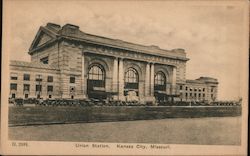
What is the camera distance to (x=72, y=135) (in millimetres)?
3379

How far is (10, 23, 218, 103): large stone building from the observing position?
3.44 meters

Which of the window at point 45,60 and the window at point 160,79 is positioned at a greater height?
the window at point 45,60

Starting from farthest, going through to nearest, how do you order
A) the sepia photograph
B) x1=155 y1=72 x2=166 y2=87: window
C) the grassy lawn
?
1. x1=155 y1=72 x2=166 y2=87: window
2. the grassy lawn
3. the sepia photograph

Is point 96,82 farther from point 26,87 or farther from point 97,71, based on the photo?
point 26,87

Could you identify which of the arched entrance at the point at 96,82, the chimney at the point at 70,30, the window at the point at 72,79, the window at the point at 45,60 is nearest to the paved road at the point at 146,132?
the arched entrance at the point at 96,82

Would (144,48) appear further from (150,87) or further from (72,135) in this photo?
(72,135)

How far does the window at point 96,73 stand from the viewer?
3.51 meters

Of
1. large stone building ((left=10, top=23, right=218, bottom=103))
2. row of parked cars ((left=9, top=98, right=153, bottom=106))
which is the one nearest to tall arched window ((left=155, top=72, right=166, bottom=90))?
large stone building ((left=10, top=23, right=218, bottom=103))

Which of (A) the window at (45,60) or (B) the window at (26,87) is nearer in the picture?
(B) the window at (26,87)

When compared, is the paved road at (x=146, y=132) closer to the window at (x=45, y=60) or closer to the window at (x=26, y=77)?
the window at (x=26, y=77)

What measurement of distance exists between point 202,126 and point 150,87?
2.07 feet

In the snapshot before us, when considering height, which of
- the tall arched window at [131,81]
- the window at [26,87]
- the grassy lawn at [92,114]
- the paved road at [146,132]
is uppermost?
the tall arched window at [131,81]

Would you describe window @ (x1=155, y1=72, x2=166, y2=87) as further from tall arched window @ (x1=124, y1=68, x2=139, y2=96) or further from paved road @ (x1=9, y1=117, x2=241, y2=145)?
paved road @ (x1=9, y1=117, x2=241, y2=145)

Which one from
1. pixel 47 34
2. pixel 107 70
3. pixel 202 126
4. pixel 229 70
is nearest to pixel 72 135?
pixel 107 70
